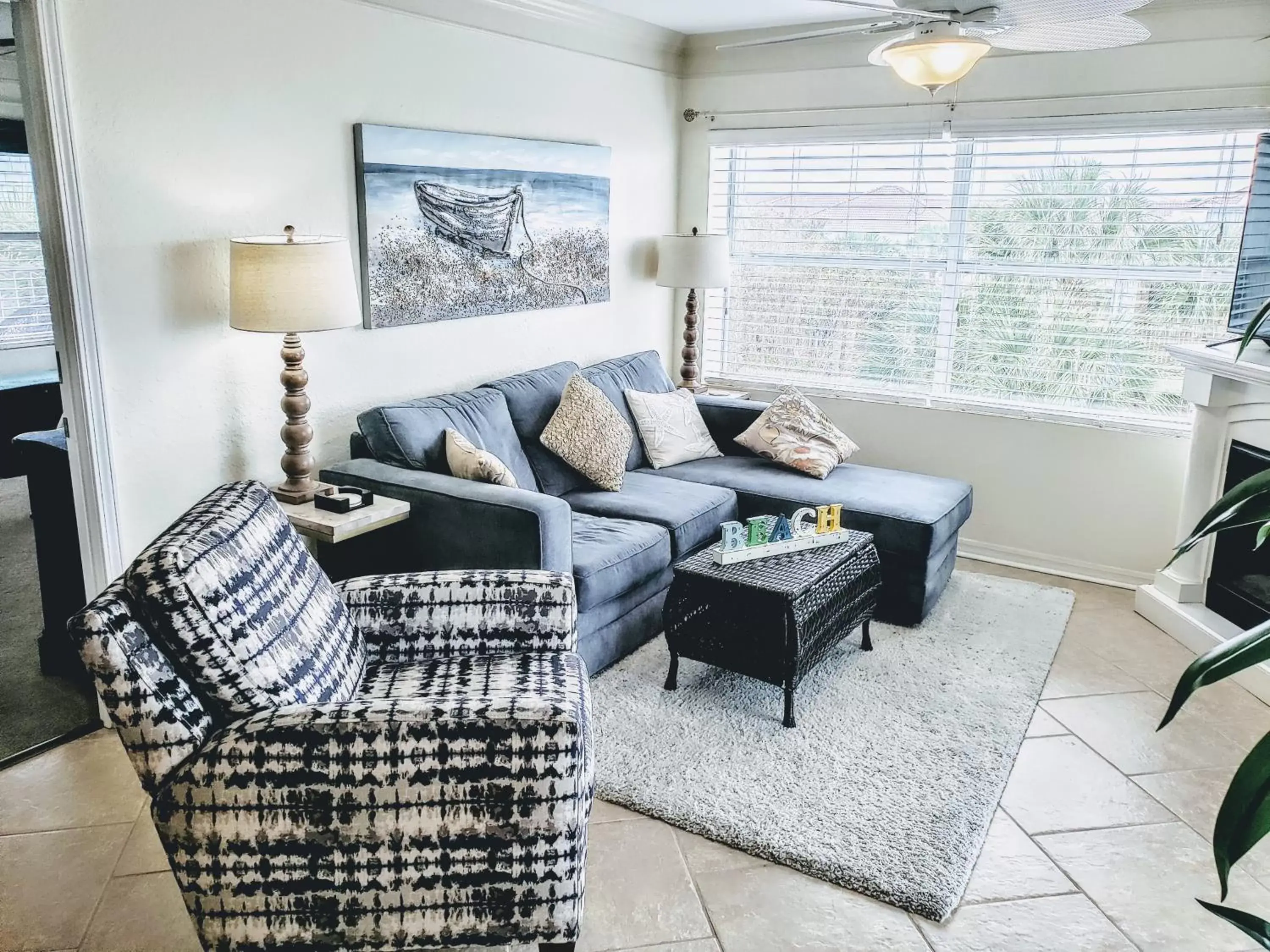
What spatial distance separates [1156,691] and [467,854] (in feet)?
8.35

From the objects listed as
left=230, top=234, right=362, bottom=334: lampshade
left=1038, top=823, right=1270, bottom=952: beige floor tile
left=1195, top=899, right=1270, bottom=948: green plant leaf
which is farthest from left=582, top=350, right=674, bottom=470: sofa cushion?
left=1195, top=899, right=1270, bottom=948: green plant leaf

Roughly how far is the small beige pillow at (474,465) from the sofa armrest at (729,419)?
58.9 inches

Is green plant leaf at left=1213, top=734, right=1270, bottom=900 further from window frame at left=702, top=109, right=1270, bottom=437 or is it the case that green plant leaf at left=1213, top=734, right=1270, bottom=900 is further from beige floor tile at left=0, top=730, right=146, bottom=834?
window frame at left=702, top=109, right=1270, bottom=437

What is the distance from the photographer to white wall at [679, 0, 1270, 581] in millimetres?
3855

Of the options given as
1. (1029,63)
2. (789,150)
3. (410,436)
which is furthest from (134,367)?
(1029,63)

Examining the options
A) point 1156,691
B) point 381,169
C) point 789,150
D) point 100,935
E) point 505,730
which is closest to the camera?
point 505,730

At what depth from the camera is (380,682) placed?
2275mm

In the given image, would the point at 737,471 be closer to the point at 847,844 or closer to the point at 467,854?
the point at 847,844

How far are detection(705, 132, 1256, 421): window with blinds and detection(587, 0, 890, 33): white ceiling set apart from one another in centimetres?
59

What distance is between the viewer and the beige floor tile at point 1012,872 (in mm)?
2297

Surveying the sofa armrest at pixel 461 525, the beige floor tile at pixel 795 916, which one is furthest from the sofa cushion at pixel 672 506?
the beige floor tile at pixel 795 916

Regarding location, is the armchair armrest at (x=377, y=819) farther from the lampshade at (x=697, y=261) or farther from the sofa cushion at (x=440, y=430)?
the lampshade at (x=697, y=261)

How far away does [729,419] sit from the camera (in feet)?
15.3

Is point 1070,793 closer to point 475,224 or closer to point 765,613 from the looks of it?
point 765,613
